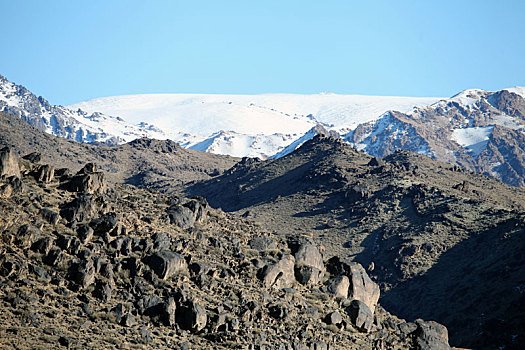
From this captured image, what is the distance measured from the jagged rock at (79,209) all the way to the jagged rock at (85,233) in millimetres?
1386

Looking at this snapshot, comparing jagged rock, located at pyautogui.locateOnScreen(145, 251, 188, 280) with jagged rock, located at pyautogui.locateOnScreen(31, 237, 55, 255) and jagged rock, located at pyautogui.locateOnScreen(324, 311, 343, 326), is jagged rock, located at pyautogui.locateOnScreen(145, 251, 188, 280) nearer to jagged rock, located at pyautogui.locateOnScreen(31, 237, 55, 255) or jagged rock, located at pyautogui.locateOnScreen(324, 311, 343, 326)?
jagged rock, located at pyautogui.locateOnScreen(31, 237, 55, 255)

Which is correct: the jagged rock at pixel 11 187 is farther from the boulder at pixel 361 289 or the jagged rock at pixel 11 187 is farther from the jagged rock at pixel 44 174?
the boulder at pixel 361 289

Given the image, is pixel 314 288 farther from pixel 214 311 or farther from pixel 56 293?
pixel 56 293

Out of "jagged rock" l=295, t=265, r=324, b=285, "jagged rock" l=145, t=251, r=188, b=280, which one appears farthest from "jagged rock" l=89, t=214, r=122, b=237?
"jagged rock" l=295, t=265, r=324, b=285

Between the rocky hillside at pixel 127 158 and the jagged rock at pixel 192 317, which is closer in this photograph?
the jagged rock at pixel 192 317

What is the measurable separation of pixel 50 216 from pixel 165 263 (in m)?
7.41

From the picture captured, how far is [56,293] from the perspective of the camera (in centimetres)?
3684

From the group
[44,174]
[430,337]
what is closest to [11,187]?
[44,174]

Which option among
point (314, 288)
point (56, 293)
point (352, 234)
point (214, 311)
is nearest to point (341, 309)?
point (314, 288)

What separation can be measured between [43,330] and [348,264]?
73.9 ft

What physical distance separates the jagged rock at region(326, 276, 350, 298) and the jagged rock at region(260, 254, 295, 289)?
258cm

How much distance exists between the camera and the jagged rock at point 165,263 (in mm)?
41219

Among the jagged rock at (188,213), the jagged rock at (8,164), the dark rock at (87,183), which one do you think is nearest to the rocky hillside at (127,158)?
the jagged rock at (188,213)

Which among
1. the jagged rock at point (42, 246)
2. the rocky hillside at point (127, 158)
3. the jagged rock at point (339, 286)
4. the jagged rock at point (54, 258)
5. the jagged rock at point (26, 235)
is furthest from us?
the rocky hillside at point (127, 158)
